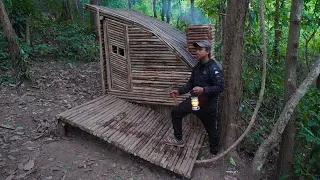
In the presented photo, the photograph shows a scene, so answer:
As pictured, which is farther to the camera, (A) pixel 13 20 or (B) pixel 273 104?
(A) pixel 13 20

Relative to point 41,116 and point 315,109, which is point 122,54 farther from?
point 315,109

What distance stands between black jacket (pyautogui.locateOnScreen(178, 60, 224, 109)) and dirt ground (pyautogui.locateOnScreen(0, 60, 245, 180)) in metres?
1.32

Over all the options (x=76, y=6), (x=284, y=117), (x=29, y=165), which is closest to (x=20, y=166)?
(x=29, y=165)

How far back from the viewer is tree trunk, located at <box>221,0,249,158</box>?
4.69m

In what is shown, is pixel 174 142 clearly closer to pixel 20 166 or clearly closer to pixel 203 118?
pixel 203 118

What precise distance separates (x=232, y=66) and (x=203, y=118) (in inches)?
44.6

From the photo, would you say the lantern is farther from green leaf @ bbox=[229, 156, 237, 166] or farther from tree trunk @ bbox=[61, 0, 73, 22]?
tree trunk @ bbox=[61, 0, 73, 22]

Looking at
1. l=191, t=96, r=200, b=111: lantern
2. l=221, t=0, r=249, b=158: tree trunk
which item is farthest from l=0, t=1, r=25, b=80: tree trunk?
l=221, t=0, r=249, b=158: tree trunk

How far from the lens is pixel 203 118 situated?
199 inches

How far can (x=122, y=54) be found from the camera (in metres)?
7.17

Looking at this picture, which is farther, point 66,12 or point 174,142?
point 66,12

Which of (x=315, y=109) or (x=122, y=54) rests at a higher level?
(x=122, y=54)

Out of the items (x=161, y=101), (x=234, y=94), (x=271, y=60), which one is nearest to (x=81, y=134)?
(x=161, y=101)

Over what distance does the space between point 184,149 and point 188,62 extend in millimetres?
1980
